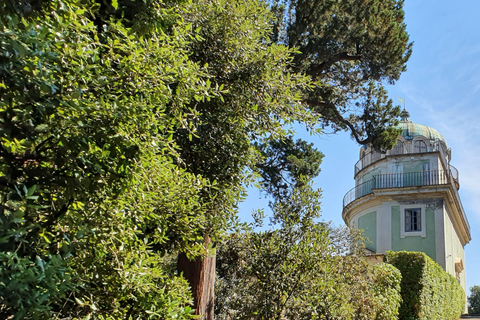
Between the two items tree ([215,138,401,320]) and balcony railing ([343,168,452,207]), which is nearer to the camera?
tree ([215,138,401,320])

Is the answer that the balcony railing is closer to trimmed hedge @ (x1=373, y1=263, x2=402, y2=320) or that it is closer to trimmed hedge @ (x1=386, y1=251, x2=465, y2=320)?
trimmed hedge @ (x1=386, y1=251, x2=465, y2=320)

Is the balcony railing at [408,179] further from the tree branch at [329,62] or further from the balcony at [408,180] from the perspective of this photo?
the tree branch at [329,62]

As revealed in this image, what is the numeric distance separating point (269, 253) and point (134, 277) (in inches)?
139

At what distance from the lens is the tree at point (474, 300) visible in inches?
1748

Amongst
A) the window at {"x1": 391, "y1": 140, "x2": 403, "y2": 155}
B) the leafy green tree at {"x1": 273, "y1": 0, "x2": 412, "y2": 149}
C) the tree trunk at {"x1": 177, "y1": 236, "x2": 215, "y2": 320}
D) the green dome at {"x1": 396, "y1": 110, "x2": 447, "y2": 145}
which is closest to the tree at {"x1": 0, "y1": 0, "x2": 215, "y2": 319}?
the tree trunk at {"x1": 177, "y1": 236, "x2": 215, "y2": 320}

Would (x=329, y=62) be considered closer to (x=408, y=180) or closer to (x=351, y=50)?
(x=351, y=50)

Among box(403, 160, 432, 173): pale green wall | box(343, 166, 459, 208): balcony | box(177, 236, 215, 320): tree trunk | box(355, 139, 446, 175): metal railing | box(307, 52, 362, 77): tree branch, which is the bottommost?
box(177, 236, 215, 320): tree trunk

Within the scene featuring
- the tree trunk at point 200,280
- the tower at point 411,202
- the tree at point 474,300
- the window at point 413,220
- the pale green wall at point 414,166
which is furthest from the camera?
the tree at point 474,300

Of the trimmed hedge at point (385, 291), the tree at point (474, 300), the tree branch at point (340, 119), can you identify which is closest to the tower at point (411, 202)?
the trimmed hedge at point (385, 291)

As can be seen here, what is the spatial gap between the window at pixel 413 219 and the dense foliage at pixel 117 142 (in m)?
20.5

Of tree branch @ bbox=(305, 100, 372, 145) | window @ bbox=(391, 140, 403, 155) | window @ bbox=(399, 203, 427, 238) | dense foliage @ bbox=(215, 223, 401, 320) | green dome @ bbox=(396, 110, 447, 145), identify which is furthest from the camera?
green dome @ bbox=(396, 110, 447, 145)

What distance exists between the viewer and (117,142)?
340cm

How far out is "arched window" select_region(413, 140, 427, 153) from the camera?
94.1ft

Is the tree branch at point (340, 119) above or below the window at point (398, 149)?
below
